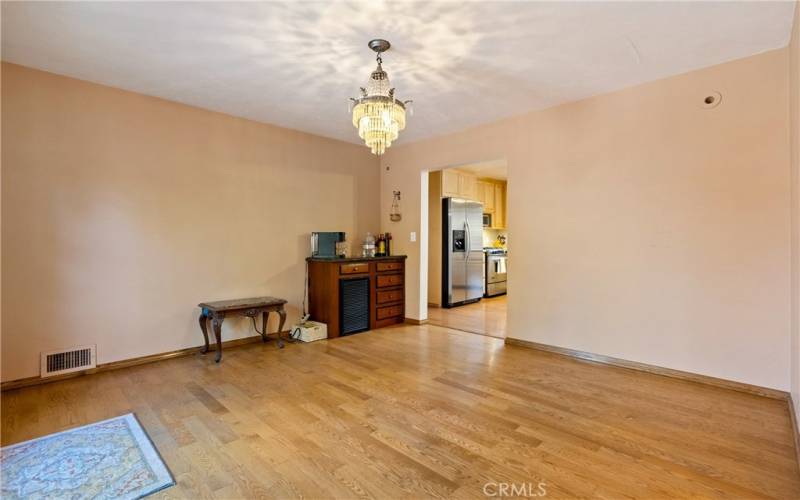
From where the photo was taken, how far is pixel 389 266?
518 centimetres

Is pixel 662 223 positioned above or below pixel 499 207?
below

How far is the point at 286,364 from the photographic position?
3.55 m

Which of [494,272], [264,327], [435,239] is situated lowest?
[264,327]

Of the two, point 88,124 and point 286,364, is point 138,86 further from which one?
point 286,364

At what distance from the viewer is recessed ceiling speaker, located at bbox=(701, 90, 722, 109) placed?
2984 mm

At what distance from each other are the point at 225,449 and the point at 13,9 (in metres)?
2.92

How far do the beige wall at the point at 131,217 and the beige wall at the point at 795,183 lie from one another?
4425 mm

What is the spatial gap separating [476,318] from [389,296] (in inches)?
55.9

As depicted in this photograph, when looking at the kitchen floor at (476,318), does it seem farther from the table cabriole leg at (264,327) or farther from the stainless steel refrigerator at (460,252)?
the table cabriole leg at (264,327)

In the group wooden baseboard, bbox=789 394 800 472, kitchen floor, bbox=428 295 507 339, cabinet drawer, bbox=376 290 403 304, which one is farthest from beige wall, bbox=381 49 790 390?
cabinet drawer, bbox=376 290 403 304

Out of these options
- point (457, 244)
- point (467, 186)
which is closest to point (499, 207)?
point (467, 186)

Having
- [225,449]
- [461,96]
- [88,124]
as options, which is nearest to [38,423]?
[225,449]

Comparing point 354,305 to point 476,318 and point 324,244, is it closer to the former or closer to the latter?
point 324,244

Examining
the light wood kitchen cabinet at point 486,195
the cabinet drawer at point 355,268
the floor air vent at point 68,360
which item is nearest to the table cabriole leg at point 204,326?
the floor air vent at point 68,360
